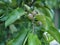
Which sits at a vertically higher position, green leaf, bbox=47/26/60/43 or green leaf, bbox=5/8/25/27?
green leaf, bbox=5/8/25/27

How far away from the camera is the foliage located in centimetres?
127

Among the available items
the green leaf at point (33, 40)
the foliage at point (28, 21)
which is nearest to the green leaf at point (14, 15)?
the foliage at point (28, 21)

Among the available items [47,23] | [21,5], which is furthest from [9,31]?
[47,23]

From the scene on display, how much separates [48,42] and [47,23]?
12cm

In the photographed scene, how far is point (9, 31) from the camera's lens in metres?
1.75

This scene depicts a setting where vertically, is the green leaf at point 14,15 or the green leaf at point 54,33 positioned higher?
the green leaf at point 14,15

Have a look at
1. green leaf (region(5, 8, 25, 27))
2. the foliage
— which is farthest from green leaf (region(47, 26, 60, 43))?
green leaf (region(5, 8, 25, 27))

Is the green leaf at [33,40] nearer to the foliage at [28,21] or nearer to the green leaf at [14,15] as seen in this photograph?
the foliage at [28,21]

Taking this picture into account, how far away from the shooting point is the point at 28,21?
140 centimetres

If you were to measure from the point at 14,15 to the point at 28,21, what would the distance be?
0.11 meters

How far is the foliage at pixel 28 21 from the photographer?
127 centimetres

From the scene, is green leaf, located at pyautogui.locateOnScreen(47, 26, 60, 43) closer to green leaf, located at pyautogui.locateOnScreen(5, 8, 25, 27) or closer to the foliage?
the foliage

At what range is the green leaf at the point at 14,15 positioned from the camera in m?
1.29

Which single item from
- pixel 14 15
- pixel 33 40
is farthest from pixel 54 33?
pixel 14 15
